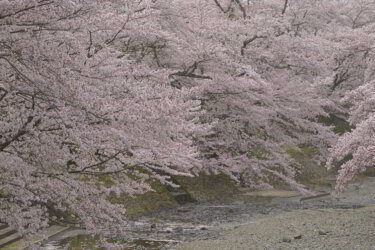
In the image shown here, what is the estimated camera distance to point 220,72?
20781 millimetres

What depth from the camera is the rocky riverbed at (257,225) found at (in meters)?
13.4

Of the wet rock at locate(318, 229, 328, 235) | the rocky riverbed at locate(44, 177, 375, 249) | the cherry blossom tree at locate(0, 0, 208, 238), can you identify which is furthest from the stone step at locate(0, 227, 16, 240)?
the wet rock at locate(318, 229, 328, 235)

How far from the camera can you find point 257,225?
649 inches

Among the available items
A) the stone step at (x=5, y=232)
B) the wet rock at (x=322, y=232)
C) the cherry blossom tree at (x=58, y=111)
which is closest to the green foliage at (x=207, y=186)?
the wet rock at (x=322, y=232)

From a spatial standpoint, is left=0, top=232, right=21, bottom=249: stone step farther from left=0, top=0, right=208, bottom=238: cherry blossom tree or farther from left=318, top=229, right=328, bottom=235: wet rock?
left=318, top=229, right=328, bottom=235: wet rock

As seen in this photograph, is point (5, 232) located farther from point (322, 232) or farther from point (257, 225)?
point (322, 232)

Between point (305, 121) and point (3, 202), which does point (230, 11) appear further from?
point (3, 202)

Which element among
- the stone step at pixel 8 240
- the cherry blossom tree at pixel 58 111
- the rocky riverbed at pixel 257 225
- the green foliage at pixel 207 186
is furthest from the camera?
the green foliage at pixel 207 186

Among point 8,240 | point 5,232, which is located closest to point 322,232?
point 8,240

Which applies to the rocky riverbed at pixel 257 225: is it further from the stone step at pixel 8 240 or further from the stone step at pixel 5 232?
the stone step at pixel 5 232

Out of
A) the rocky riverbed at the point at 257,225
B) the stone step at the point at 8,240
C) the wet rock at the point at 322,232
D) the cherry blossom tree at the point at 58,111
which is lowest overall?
the wet rock at the point at 322,232

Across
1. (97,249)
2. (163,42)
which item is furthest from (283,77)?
(97,249)

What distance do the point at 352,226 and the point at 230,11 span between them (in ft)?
54.7

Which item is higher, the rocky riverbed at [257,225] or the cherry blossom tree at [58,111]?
the cherry blossom tree at [58,111]
